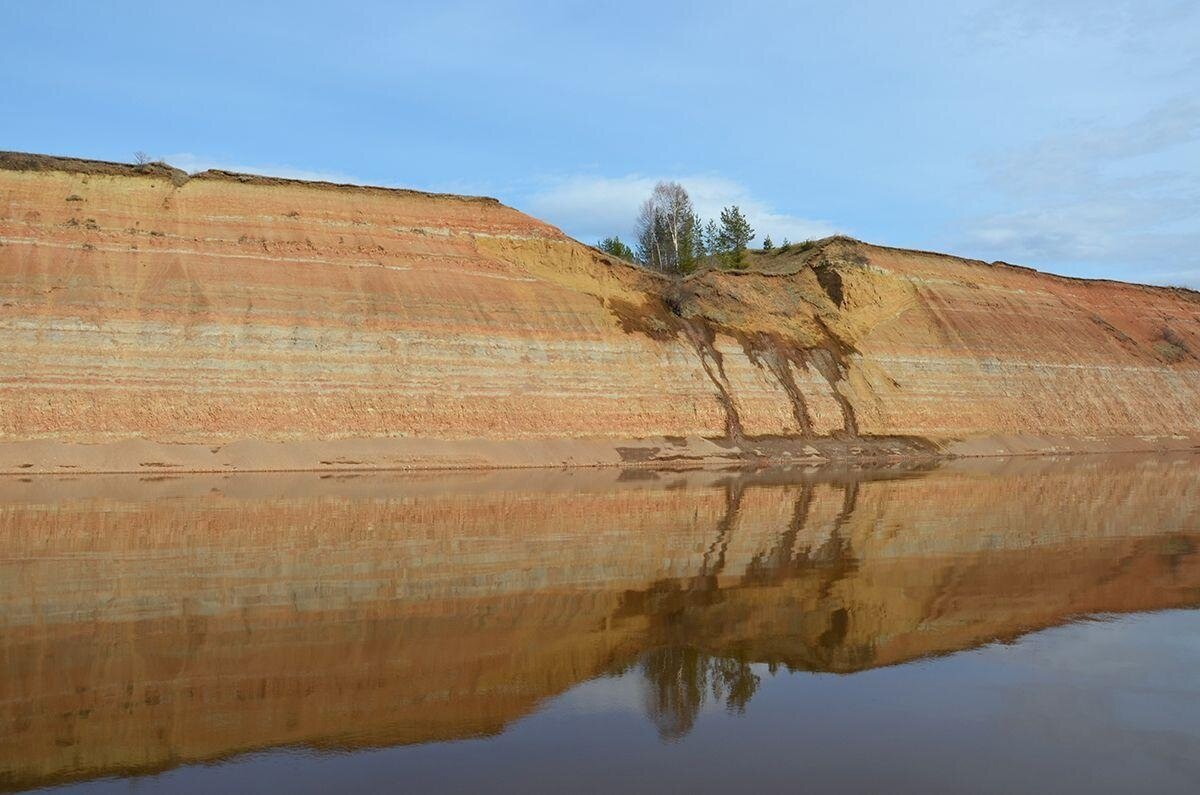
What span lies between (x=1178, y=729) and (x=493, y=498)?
60.5ft

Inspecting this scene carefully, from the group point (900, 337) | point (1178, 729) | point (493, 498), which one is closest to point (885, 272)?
point (900, 337)

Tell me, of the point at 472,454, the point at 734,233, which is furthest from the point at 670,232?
the point at 472,454

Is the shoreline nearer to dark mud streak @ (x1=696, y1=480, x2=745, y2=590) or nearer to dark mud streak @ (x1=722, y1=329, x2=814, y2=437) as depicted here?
dark mud streak @ (x1=722, y1=329, x2=814, y2=437)

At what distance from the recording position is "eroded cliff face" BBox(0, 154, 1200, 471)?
32.7 metres

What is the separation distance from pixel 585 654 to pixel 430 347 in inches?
1158

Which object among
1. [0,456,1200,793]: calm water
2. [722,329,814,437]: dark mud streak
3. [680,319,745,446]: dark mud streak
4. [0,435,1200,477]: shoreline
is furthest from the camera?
[722,329,814,437]: dark mud streak

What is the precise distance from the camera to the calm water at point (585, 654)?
23.6 feet

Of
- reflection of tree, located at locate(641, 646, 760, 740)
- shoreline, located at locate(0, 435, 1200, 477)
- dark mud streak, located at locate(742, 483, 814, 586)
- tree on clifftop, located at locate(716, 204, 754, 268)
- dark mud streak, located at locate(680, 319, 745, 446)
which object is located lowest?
reflection of tree, located at locate(641, 646, 760, 740)

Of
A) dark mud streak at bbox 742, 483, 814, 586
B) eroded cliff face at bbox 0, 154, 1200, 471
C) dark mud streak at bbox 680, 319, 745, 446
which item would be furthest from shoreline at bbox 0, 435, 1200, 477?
dark mud streak at bbox 742, 483, 814, 586

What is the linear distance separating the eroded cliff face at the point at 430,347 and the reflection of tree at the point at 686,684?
81.5 ft

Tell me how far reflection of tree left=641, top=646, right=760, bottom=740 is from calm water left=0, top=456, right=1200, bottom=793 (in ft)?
0.13

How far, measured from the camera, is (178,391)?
1293 inches

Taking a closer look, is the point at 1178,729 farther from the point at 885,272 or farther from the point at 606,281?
the point at 885,272

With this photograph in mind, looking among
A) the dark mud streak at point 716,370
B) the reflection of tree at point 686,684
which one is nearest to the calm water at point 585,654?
the reflection of tree at point 686,684
